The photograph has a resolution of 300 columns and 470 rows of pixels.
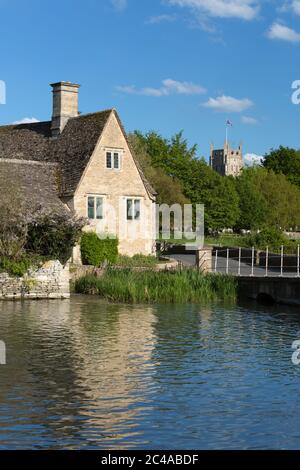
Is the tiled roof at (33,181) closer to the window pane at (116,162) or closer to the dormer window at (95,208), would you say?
the dormer window at (95,208)

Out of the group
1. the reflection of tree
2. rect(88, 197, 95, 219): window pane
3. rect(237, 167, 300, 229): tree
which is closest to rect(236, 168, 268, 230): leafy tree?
rect(237, 167, 300, 229): tree

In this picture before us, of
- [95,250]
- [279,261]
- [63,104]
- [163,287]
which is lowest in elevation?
[163,287]

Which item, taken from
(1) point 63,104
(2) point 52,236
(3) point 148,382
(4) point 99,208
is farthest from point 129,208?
(3) point 148,382

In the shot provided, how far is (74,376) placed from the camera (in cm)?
2027

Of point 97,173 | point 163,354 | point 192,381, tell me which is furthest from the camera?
point 97,173

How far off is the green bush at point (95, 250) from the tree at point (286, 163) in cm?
8440

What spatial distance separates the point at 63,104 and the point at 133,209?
9300 mm

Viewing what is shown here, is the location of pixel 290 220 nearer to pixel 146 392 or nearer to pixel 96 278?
pixel 96 278

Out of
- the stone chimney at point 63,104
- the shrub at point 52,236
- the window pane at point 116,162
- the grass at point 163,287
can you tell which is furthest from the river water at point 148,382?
the stone chimney at point 63,104

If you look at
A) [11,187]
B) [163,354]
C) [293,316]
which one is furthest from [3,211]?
[163,354]

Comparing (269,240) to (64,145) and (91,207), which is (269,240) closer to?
(91,207)

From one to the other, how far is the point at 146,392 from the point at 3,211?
24107 mm

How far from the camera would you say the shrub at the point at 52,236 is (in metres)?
41.8

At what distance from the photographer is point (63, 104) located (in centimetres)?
5472
